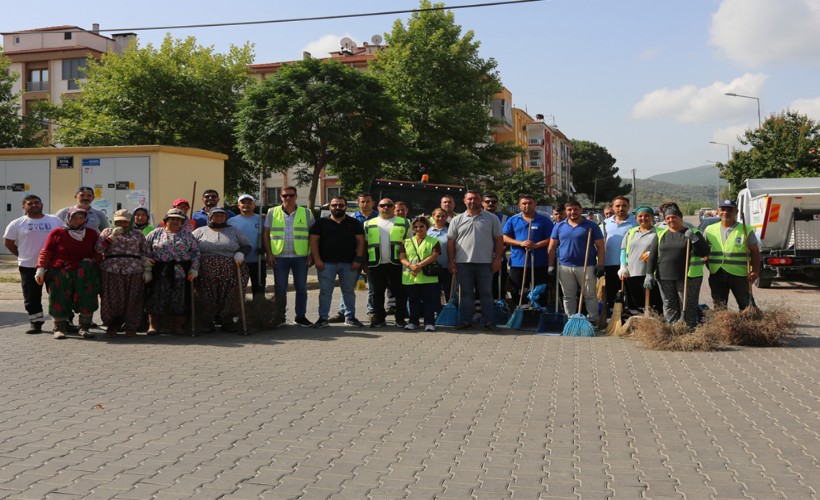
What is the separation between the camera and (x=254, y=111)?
37.7 meters

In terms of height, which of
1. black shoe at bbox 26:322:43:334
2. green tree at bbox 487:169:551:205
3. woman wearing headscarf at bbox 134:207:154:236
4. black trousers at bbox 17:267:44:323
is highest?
green tree at bbox 487:169:551:205

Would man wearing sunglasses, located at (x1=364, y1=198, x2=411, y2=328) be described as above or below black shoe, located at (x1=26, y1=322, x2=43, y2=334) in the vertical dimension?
above

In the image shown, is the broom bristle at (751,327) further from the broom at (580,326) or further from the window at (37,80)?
the window at (37,80)

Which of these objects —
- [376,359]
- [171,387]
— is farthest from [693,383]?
[171,387]

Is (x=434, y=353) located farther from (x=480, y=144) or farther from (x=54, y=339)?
(x=480, y=144)

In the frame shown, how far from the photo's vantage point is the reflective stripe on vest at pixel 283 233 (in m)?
11.9

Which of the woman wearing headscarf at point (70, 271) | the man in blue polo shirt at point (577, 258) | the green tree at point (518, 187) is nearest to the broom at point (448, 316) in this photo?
the man in blue polo shirt at point (577, 258)

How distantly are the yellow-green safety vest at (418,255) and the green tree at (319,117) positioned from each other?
25.2 metres

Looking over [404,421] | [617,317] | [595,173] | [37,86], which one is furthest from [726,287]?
[595,173]

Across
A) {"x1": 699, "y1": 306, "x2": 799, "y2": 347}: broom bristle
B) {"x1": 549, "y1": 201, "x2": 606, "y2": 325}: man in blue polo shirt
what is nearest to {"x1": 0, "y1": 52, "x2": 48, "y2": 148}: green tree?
{"x1": 549, "y1": 201, "x2": 606, "y2": 325}: man in blue polo shirt

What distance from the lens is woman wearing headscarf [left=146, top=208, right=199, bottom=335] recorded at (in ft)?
36.0

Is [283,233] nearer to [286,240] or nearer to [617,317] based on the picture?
[286,240]

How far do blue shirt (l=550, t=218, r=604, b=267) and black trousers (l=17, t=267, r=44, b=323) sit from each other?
279 inches

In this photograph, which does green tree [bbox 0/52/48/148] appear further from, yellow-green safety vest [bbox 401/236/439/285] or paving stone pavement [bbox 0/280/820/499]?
yellow-green safety vest [bbox 401/236/439/285]
